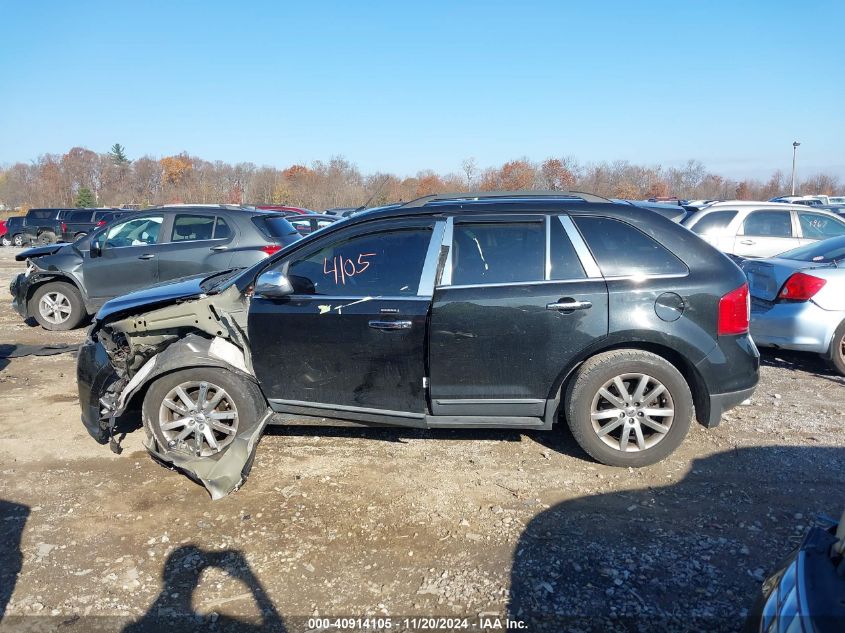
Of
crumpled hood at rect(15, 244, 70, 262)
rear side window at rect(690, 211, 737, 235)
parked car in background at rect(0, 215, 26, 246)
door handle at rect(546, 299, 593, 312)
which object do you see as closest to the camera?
door handle at rect(546, 299, 593, 312)

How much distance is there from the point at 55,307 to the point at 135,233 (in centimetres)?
167

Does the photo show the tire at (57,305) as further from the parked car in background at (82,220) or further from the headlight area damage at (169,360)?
the parked car in background at (82,220)

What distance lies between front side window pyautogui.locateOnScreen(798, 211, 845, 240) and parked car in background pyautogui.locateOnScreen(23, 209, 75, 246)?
95.0 ft

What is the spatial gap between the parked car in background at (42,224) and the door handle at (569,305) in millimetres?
29501

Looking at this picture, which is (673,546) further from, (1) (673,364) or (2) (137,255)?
(2) (137,255)

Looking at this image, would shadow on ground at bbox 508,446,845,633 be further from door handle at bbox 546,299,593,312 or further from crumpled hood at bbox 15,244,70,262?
crumpled hood at bbox 15,244,70,262

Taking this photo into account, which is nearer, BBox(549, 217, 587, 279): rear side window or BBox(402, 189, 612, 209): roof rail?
BBox(549, 217, 587, 279): rear side window

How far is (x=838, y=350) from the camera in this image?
602 cm

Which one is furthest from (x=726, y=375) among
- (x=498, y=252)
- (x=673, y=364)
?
(x=498, y=252)

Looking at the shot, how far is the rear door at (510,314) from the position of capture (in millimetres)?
4031

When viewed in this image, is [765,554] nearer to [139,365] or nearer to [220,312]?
[220,312]

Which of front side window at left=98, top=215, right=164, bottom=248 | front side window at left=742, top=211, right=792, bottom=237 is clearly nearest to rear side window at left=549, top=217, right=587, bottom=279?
front side window at left=98, top=215, right=164, bottom=248

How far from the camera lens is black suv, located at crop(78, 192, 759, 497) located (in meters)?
4.05

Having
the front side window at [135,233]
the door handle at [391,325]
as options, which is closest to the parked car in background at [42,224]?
the front side window at [135,233]
